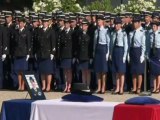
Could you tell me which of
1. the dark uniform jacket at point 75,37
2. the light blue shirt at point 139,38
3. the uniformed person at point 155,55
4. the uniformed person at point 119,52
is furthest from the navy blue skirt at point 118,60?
the dark uniform jacket at point 75,37

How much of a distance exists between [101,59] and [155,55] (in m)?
1.25

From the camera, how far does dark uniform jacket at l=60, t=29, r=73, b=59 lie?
16169 millimetres

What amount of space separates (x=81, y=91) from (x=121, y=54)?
8.09 meters

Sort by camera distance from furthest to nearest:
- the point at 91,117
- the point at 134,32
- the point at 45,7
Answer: the point at 45,7 < the point at 134,32 < the point at 91,117

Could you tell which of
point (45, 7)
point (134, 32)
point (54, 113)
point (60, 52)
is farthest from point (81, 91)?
point (45, 7)

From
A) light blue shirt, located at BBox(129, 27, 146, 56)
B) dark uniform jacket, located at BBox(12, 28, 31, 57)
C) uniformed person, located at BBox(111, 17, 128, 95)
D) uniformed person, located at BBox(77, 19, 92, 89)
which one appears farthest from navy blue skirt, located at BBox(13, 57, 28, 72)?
light blue shirt, located at BBox(129, 27, 146, 56)

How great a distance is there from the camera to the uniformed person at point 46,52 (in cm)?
1631

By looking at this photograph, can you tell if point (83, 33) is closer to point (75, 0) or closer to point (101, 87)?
point (101, 87)

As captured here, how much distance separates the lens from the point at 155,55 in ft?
50.8

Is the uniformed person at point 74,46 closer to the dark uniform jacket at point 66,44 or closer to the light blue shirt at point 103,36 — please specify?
the dark uniform jacket at point 66,44

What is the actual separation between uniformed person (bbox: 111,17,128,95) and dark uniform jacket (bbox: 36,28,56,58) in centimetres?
160

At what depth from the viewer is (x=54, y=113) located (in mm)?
7340

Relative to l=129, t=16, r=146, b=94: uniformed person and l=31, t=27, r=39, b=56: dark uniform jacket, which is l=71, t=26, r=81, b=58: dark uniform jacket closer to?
l=31, t=27, r=39, b=56: dark uniform jacket

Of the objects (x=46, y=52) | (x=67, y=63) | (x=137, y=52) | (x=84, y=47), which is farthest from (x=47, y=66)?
(x=137, y=52)
